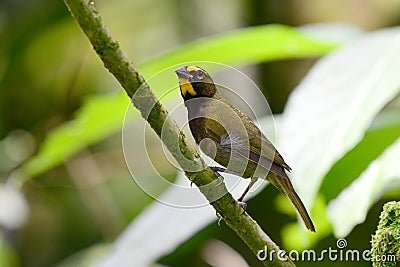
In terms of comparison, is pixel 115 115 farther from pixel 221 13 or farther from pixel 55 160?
pixel 221 13

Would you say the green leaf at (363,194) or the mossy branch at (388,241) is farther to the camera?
the green leaf at (363,194)

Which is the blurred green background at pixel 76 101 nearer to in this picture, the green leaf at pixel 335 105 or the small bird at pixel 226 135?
the green leaf at pixel 335 105

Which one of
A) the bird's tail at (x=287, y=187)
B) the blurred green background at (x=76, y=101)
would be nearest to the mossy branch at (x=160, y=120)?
the bird's tail at (x=287, y=187)

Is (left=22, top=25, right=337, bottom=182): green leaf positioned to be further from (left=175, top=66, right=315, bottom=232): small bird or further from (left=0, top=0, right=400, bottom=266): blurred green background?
(left=0, top=0, right=400, bottom=266): blurred green background

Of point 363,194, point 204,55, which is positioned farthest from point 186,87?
point 204,55

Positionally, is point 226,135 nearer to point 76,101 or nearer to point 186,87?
point 186,87

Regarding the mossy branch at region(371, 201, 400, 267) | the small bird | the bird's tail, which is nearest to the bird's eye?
the small bird

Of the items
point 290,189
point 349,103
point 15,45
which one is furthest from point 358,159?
point 15,45
